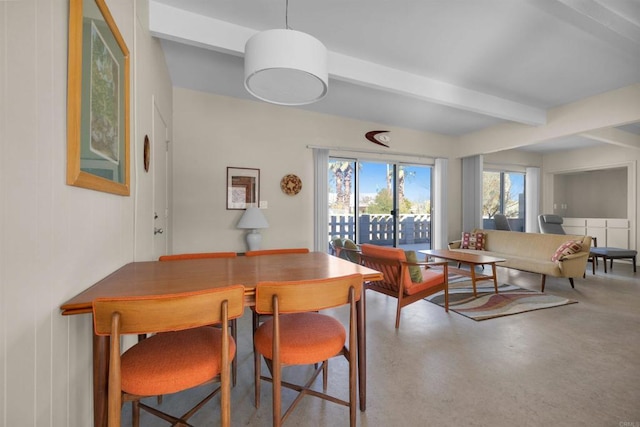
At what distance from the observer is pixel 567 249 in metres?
3.97

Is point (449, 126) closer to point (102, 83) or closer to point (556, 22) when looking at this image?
point (556, 22)

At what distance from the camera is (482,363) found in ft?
6.84

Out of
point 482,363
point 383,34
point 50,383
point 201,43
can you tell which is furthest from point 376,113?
point 50,383

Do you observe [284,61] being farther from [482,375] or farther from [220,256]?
[482,375]

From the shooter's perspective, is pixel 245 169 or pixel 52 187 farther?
pixel 245 169

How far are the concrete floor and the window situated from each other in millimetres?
4513

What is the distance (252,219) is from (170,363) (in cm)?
289

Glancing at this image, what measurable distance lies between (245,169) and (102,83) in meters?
2.92

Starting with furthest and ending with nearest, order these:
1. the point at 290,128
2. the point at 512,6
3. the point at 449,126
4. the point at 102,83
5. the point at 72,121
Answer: the point at 449,126 → the point at 290,128 → the point at 512,6 → the point at 102,83 → the point at 72,121

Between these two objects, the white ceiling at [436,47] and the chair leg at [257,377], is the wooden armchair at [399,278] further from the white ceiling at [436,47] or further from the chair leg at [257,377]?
the white ceiling at [436,47]

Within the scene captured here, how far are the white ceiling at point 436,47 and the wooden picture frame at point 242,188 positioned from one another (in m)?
1.11

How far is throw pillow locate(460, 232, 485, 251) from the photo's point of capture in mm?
5391

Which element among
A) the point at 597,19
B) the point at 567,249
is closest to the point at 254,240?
the point at 597,19

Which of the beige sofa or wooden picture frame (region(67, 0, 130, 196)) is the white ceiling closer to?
wooden picture frame (region(67, 0, 130, 196))
